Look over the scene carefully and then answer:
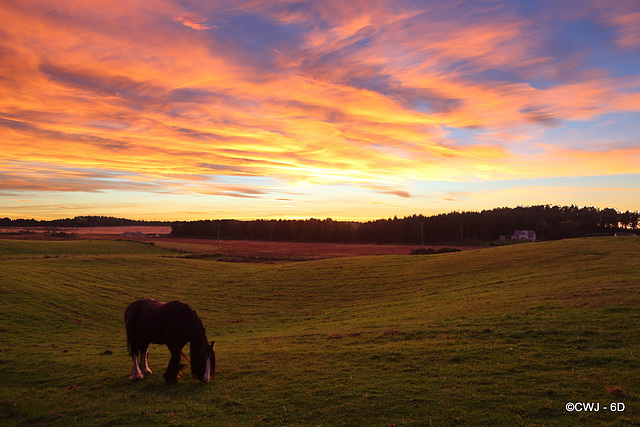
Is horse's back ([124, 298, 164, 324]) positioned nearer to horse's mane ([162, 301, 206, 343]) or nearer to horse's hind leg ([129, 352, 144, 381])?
horse's mane ([162, 301, 206, 343])

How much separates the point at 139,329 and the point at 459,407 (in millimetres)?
10407

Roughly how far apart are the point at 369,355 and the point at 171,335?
6932 mm

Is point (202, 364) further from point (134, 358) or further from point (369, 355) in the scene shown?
point (369, 355)

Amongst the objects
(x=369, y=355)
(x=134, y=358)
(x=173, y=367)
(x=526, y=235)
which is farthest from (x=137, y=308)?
(x=526, y=235)

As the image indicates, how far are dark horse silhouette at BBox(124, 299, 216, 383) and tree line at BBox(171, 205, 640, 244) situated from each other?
110 metres

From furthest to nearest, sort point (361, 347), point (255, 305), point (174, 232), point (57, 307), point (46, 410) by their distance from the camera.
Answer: point (174, 232) < point (255, 305) < point (57, 307) < point (361, 347) < point (46, 410)

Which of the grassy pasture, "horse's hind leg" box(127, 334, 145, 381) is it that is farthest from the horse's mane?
"horse's hind leg" box(127, 334, 145, 381)

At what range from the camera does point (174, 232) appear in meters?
199

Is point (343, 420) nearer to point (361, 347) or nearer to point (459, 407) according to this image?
point (459, 407)

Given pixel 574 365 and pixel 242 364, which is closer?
pixel 574 365

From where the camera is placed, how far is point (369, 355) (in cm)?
1330

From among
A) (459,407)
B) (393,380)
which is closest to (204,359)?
(393,380)

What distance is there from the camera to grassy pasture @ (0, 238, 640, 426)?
365 inches

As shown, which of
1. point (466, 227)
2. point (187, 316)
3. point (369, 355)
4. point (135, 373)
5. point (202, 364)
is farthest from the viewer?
point (466, 227)
